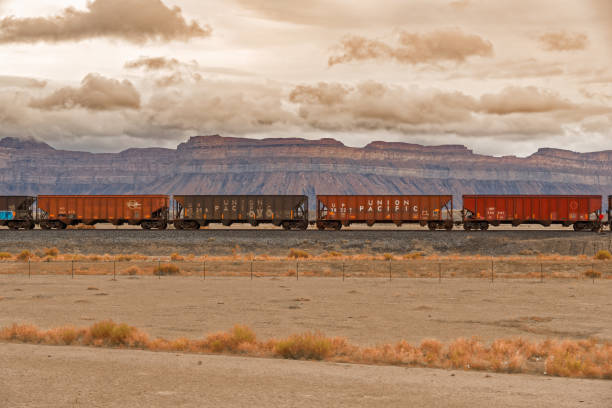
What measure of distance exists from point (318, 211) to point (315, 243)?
12288 mm

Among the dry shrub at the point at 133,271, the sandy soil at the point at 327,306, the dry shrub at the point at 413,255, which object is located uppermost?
the dry shrub at the point at 413,255

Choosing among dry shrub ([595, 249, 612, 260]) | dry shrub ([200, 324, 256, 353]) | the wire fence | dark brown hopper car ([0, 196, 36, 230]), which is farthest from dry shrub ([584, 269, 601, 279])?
dark brown hopper car ([0, 196, 36, 230])

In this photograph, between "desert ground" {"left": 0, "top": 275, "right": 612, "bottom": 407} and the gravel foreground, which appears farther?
the gravel foreground

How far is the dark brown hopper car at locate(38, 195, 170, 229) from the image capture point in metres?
62.8

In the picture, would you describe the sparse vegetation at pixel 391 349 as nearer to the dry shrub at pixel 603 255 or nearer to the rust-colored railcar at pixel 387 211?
the dry shrub at pixel 603 255

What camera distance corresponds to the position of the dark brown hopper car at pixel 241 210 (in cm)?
6150

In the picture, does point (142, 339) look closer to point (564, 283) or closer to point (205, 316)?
point (205, 316)

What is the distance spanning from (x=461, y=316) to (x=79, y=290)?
50.1 feet

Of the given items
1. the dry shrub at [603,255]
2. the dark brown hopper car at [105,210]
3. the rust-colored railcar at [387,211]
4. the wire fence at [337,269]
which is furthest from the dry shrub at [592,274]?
the dark brown hopper car at [105,210]

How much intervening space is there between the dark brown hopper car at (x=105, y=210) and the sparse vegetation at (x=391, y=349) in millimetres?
46857

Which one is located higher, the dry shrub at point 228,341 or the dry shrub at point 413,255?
the dry shrub at point 413,255

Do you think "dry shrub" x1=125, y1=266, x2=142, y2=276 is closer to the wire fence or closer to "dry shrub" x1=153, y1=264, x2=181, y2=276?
the wire fence

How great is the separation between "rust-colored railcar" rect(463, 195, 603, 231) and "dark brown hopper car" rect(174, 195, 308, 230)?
589 inches

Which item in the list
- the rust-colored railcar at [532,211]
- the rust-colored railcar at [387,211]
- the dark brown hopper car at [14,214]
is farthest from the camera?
the dark brown hopper car at [14,214]
